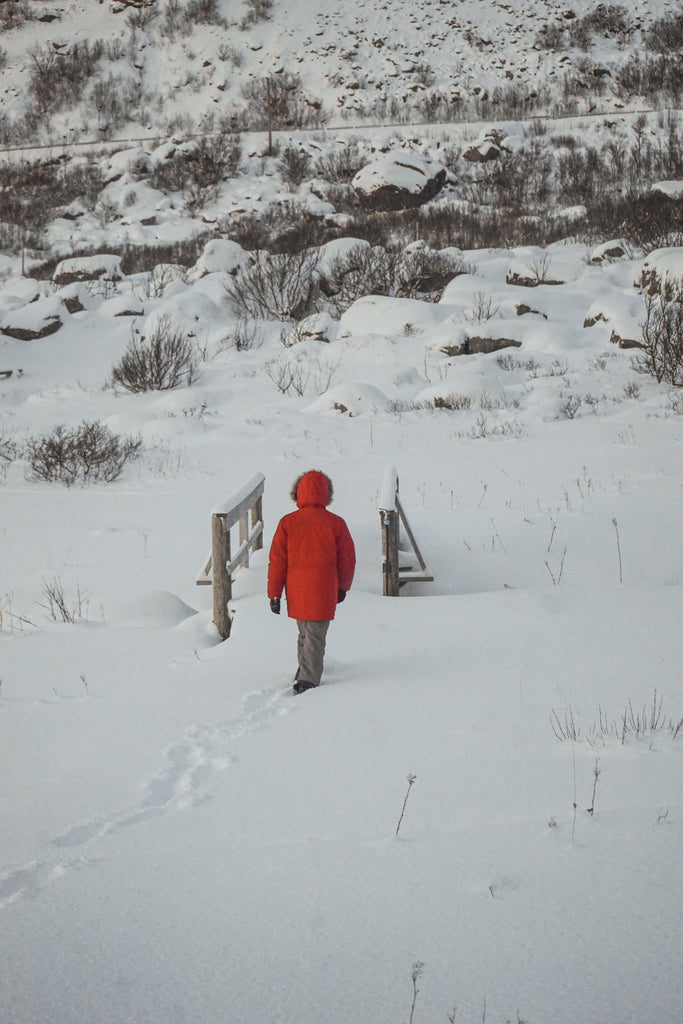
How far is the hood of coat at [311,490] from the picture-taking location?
3535 millimetres

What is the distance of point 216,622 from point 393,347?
451 inches

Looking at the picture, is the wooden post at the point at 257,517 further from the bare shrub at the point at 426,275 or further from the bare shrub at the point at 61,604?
the bare shrub at the point at 426,275

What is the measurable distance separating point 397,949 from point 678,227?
21180 mm

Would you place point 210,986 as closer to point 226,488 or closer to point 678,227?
point 226,488

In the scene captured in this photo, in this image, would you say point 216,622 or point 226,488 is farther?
point 226,488

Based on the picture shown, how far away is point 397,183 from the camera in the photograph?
2497 cm

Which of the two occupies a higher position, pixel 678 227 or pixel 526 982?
pixel 678 227

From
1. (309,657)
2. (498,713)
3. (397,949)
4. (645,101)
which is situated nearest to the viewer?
(397,949)

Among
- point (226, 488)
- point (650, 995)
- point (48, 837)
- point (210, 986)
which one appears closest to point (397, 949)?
point (210, 986)

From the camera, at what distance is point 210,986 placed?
170cm

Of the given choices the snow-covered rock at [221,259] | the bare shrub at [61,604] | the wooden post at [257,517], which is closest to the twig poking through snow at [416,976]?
the bare shrub at [61,604]

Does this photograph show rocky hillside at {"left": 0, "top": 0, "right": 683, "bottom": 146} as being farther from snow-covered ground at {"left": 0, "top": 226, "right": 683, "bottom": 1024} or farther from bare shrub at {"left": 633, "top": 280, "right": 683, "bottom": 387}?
snow-covered ground at {"left": 0, "top": 226, "right": 683, "bottom": 1024}

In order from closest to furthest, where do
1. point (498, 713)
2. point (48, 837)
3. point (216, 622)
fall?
point (48, 837)
point (498, 713)
point (216, 622)

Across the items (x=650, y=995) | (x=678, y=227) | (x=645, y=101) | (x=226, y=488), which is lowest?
(x=226, y=488)
